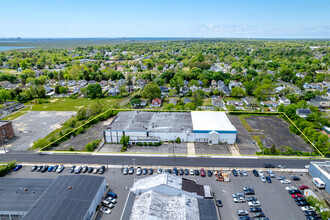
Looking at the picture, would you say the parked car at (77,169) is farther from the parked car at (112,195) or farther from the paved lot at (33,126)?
the paved lot at (33,126)

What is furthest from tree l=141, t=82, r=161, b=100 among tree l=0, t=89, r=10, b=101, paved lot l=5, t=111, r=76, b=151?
tree l=0, t=89, r=10, b=101

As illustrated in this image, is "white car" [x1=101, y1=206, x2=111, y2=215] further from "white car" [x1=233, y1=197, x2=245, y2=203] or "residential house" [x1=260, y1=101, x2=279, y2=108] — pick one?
"residential house" [x1=260, y1=101, x2=279, y2=108]

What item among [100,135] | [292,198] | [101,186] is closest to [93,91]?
[100,135]

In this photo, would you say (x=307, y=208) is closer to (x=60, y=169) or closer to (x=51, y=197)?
(x=51, y=197)

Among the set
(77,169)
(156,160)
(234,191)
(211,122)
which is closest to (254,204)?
(234,191)

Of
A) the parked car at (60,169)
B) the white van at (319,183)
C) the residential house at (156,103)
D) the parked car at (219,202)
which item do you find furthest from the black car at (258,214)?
the residential house at (156,103)

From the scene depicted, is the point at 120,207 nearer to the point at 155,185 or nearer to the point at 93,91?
the point at 155,185
